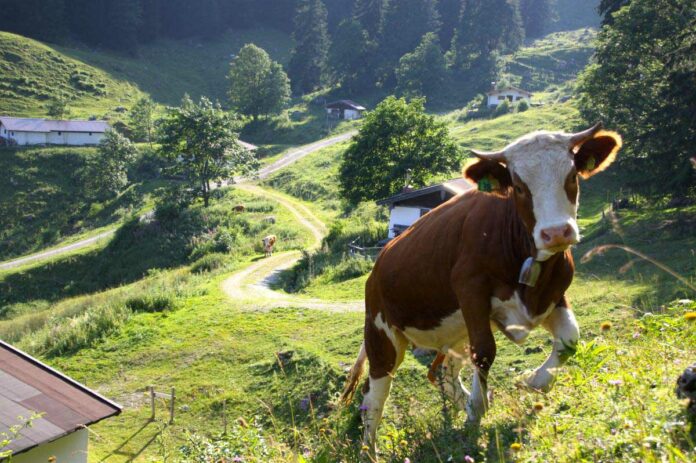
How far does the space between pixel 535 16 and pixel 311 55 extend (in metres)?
59.3

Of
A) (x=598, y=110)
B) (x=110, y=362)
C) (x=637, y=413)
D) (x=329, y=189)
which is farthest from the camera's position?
(x=329, y=189)

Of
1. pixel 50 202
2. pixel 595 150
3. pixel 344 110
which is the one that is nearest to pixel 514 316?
pixel 595 150

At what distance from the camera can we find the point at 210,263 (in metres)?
39.8

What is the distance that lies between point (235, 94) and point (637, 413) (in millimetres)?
97126

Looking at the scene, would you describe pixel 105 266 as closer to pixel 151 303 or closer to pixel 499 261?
pixel 151 303

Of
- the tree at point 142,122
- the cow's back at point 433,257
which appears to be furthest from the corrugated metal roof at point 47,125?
the cow's back at point 433,257

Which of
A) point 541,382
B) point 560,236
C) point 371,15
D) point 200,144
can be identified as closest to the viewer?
point 560,236

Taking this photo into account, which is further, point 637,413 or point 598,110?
point 598,110

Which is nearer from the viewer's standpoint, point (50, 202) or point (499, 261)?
point (499, 261)

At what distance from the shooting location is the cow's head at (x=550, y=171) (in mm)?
4629

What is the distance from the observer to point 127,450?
15.4 m

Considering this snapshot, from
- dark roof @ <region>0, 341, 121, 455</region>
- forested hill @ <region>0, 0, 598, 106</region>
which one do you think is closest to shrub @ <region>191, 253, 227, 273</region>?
dark roof @ <region>0, 341, 121, 455</region>

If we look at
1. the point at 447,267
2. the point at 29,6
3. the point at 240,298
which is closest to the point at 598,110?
the point at 240,298

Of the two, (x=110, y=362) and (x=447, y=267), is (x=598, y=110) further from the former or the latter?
(x=447, y=267)
